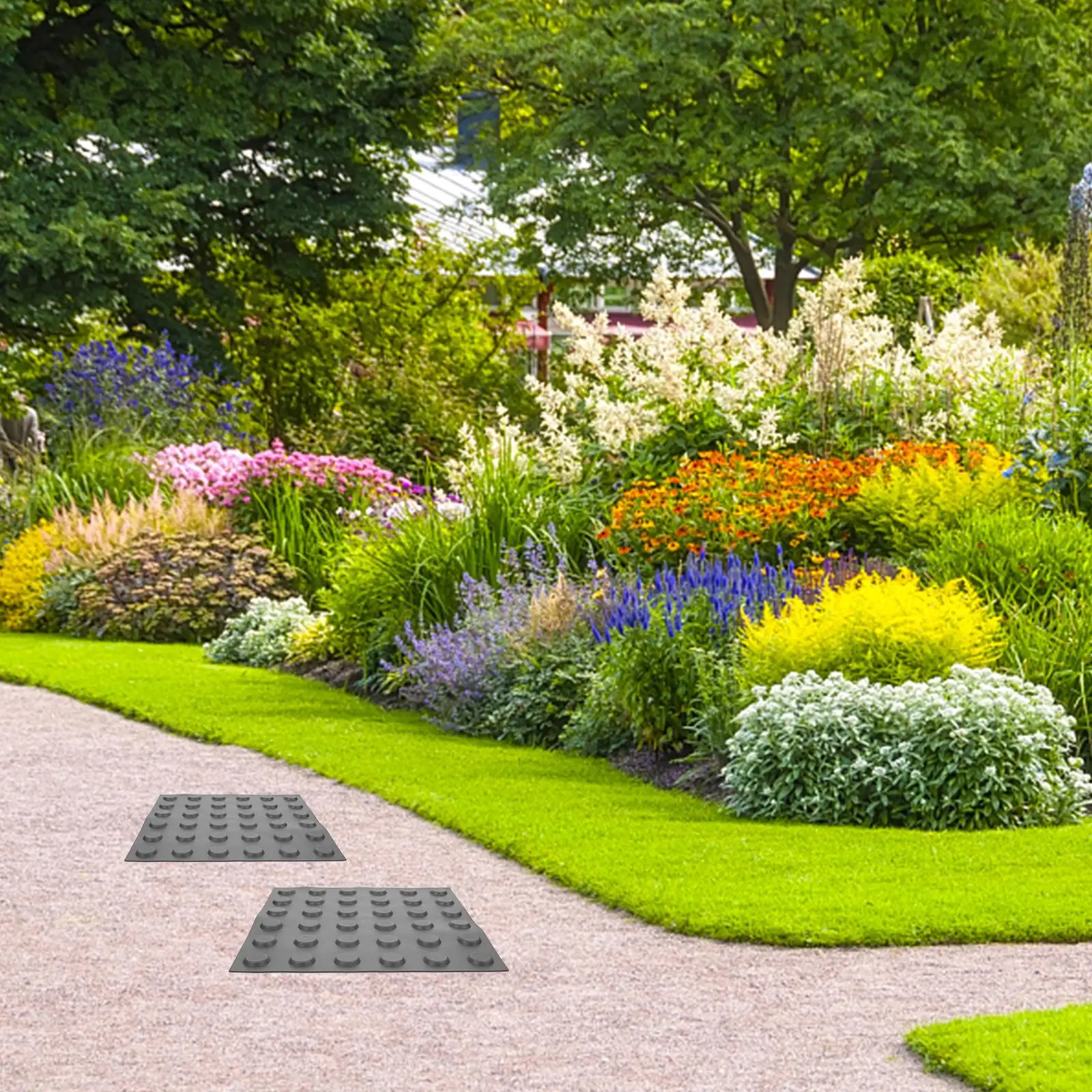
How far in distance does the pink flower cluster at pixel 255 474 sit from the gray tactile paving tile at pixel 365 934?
903cm

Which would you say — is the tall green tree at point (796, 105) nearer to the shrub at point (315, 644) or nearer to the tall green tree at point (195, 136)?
the tall green tree at point (195, 136)

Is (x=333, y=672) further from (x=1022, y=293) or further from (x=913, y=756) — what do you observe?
(x=1022, y=293)

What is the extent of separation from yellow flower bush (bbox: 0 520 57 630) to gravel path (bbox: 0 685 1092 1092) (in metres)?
Answer: 7.92

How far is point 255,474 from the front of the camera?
1495cm

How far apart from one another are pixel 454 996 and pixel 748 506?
5.69 metres

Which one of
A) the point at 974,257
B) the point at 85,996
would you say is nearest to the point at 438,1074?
the point at 85,996

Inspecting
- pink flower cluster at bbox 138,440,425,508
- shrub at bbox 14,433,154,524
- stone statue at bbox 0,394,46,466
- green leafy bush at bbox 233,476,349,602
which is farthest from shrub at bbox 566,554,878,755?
stone statue at bbox 0,394,46,466

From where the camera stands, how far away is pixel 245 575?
44.7 feet

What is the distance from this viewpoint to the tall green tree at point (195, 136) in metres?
19.9

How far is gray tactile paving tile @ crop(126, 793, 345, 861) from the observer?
261 inches

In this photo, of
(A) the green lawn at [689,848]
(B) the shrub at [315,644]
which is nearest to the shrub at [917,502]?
(A) the green lawn at [689,848]

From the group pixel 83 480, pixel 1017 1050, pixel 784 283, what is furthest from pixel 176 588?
pixel 784 283

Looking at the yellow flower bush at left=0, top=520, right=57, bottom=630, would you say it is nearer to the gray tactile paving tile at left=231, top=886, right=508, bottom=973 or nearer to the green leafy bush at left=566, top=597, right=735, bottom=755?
the green leafy bush at left=566, top=597, right=735, bottom=755

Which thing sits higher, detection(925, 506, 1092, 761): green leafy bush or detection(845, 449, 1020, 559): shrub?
detection(845, 449, 1020, 559): shrub
